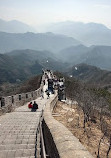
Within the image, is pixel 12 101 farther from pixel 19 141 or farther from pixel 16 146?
pixel 16 146

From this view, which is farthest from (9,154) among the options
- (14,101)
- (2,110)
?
(14,101)

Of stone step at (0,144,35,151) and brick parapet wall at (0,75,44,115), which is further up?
brick parapet wall at (0,75,44,115)

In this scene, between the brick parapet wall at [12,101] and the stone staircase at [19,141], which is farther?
the brick parapet wall at [12,101]

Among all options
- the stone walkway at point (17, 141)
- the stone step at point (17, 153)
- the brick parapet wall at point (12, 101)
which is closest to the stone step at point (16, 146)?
the stone walkway at point (17, 141)

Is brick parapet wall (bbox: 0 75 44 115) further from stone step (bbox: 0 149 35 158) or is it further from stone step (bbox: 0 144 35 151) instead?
stone step (bbox: 0 149 35 158)

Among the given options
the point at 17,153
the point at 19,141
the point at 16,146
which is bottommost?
the point at 17,153

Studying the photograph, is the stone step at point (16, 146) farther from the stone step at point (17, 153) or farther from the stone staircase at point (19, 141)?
the stone step at point (17, 153)

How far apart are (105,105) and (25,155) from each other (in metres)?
28.1

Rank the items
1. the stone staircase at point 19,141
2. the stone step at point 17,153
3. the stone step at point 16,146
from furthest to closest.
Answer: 1. the stone step at point 16,146
2. the stone staircase at point 19,141
3. the stone step at point 17,153

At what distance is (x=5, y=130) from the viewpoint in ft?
42.3

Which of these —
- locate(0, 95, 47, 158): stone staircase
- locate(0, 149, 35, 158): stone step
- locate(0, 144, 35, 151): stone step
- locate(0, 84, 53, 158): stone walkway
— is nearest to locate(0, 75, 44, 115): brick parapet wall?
locate(0, 84, 53, 158): stone walkway

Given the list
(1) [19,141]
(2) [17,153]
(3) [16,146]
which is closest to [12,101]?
(1) [19,141]

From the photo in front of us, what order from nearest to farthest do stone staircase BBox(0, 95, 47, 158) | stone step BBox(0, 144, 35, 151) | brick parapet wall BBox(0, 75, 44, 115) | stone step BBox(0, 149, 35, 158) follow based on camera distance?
1. stone step BBox(0, 149, 35, 158)
2. stone staircase BBox(0, 95, 47, 158)
3. stone step BBox(0, 144, 35, 151)
4. brick parapet wall BBox(0, 75, 44, 115)

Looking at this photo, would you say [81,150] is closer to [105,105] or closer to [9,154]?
[9,154]
